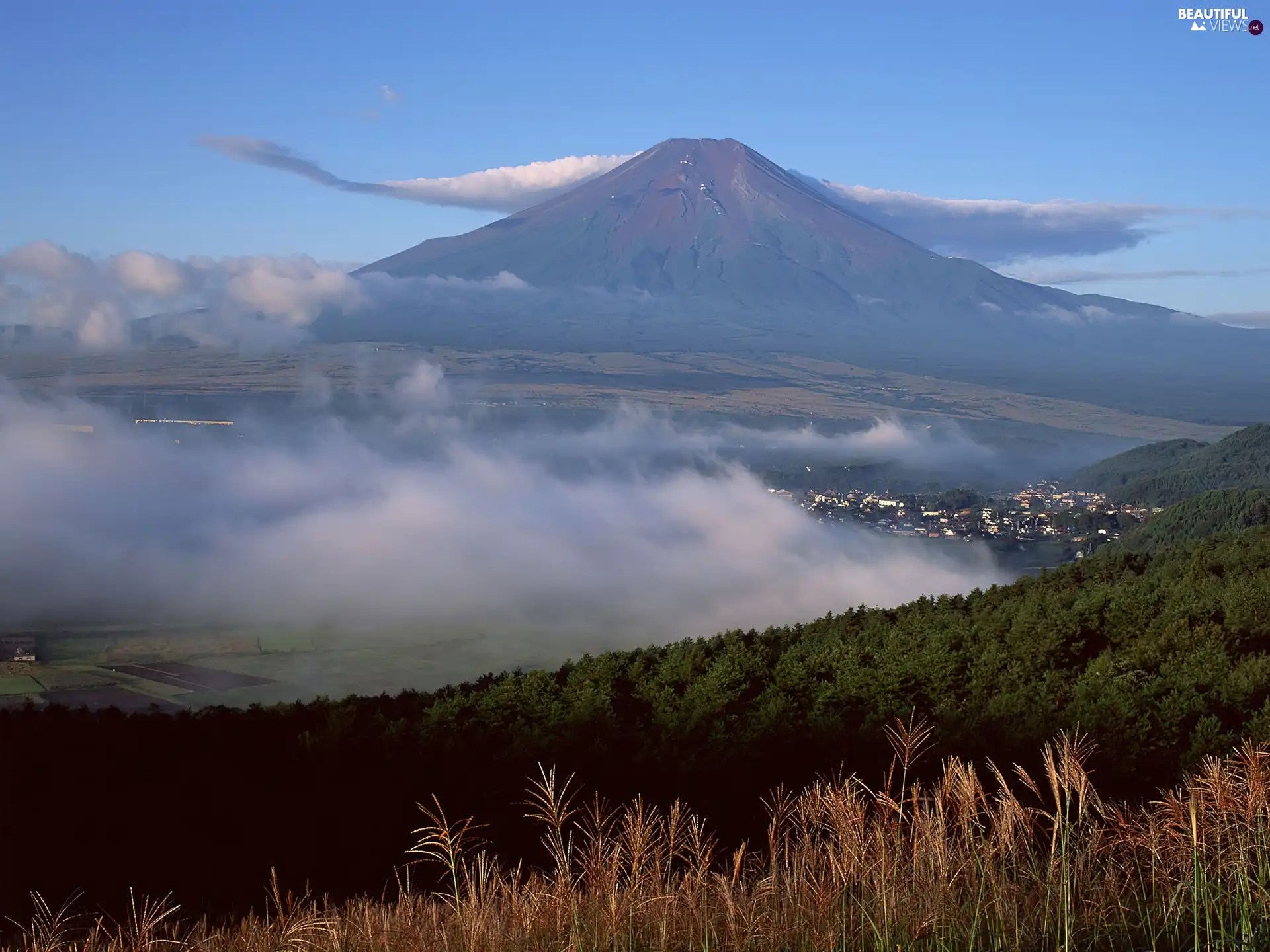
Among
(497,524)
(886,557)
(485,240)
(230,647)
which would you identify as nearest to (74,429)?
(497,524)

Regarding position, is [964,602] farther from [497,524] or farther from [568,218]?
[568,218]

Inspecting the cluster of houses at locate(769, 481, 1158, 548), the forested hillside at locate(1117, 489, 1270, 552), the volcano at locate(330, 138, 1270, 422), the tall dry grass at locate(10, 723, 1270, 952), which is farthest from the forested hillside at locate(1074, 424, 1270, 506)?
the volcano at locate(330, 138, 1270, 422)

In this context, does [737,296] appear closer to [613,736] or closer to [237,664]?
[237,664]

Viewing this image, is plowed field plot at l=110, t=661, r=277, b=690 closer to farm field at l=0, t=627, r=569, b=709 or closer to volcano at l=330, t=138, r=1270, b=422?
farm field at l=0, t=627, r=569, b=709

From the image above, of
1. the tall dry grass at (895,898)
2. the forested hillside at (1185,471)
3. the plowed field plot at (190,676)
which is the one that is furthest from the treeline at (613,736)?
the forested hillside at (1185,471)

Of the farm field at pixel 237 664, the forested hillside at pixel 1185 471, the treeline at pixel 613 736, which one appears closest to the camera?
the treeline at pixel 613 736

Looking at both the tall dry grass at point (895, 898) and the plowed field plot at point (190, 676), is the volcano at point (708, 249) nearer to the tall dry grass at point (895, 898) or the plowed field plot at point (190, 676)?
the plowed field plot at point (190, 676)

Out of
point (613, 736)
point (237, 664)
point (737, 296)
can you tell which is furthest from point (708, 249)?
point (613, 736)
